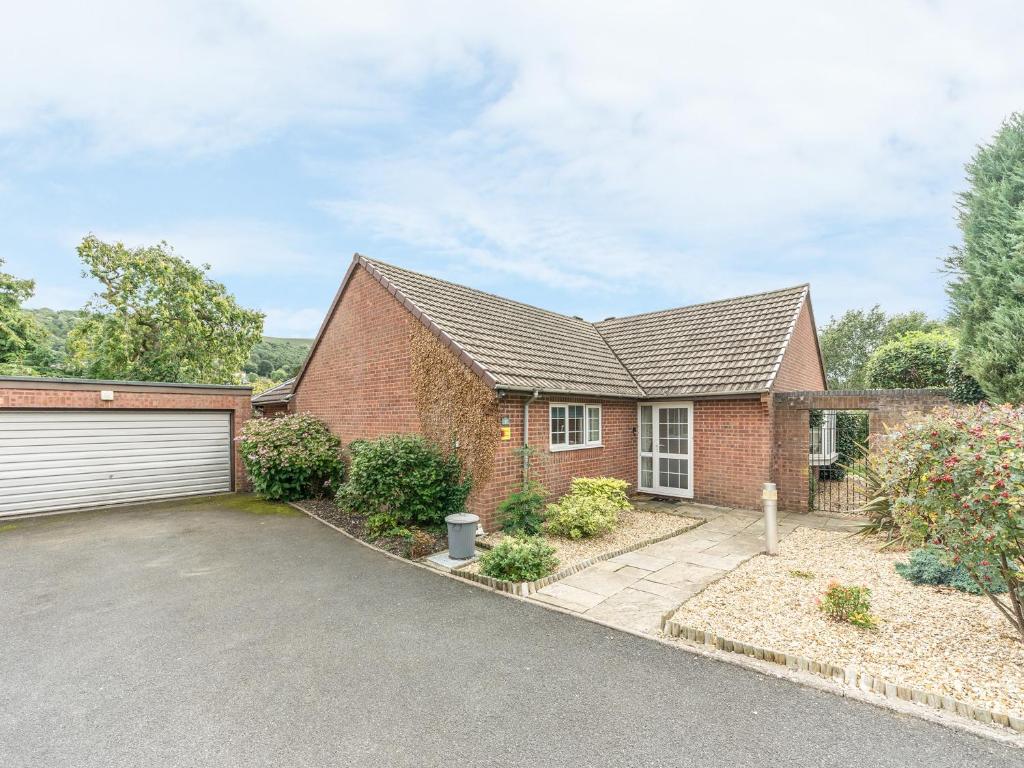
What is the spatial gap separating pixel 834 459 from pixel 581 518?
11.1 m

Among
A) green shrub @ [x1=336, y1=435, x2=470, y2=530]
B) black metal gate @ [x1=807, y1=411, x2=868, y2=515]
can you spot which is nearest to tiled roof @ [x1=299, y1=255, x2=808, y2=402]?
green shrub @ [x1=336, y1=435, x2=470, y2=530]

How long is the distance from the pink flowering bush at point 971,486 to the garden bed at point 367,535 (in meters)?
6.32

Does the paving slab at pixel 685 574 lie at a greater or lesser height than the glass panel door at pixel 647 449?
lesser

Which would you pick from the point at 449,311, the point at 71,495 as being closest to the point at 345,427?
the point at 449,311

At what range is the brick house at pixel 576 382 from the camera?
9.58 metres

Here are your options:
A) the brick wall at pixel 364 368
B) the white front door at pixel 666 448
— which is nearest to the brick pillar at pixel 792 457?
the white front door at pixel 666 448

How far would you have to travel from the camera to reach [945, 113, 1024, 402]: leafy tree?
7559 millimetres

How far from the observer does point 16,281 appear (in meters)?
21.2

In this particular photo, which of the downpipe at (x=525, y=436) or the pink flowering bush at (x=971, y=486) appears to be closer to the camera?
the pink flowering bush at (x=971, y=486)

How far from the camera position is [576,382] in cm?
1052

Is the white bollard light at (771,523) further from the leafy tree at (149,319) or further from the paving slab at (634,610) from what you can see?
the leafy tree at (149,319)

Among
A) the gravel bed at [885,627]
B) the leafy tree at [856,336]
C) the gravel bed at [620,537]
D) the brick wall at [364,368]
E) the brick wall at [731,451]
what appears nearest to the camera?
the gravel bed at [885,627]

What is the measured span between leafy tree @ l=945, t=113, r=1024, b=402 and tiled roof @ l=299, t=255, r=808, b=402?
3.20 m

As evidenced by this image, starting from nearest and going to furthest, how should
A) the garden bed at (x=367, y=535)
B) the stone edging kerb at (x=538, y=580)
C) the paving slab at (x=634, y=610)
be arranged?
the paving slab at (x=634, y=610) → the stone edging kerb at (x=538, y=580) → the garden bed at (x=367, y=535)
